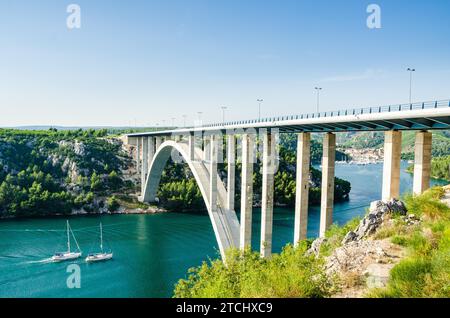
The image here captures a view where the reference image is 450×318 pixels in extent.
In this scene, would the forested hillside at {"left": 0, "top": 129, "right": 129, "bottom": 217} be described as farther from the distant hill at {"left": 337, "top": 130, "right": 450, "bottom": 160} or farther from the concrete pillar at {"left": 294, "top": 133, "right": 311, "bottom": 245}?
the distant hill at {"left": 337, "top": 130, "right": 450, "bottom": 160}

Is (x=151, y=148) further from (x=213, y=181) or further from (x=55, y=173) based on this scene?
(x=213, y=181)

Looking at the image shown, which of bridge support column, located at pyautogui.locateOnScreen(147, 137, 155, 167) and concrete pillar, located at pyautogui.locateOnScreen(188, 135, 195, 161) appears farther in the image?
bridge support column, located at pyautogui.locateOnScreen(147, 137, 155, 167)

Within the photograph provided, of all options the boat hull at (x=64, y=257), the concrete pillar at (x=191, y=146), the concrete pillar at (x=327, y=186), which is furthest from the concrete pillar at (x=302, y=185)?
the boat hull at (x=64, y=257)

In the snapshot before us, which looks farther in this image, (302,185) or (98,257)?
(98,257)

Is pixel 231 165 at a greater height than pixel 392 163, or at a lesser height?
lesser

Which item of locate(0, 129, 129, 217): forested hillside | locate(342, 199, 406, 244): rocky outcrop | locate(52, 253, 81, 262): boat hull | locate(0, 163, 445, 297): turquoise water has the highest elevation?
locate(342, 199, 406, 244): rocky outcrop

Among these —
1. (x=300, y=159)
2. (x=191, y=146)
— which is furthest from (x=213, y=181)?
(x=300, y=159)

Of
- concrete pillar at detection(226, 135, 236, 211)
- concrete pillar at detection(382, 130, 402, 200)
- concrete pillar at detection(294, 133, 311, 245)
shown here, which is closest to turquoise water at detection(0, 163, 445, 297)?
concrete pillar at detection(226, 135, 236, 211)
